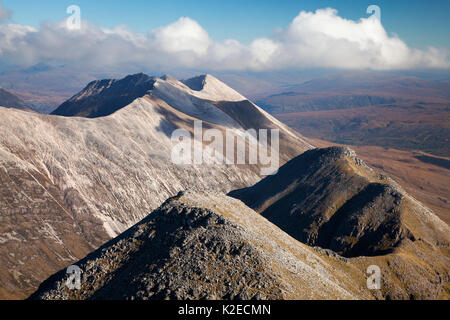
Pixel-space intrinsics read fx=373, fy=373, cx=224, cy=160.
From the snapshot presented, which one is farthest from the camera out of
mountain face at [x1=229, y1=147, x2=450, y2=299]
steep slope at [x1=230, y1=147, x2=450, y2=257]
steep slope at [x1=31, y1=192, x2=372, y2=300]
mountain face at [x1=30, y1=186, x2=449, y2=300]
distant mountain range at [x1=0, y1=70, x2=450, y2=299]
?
steep slope at [x1=230, y1=147, x2=450, y2=257]

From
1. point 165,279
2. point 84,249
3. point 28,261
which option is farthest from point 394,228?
point 28,261

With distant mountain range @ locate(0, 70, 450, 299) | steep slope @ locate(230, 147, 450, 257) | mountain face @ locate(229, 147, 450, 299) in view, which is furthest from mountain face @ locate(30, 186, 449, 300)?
steep slope @ locate(230, 147, 450, 257)

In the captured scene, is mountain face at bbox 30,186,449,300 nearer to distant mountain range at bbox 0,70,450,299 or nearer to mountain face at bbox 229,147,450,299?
distant mountain range at bbox 0,70,450,299

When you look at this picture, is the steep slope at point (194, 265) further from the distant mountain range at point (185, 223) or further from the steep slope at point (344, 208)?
the steep slope at point (344, 208)

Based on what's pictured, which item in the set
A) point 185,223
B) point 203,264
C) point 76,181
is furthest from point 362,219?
point 76,181

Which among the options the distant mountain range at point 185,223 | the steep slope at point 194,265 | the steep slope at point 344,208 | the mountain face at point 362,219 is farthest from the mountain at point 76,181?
the steep slope at point 194,265

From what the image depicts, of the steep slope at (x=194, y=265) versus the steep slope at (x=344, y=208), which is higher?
the steep slope at (x=194, y=265)
